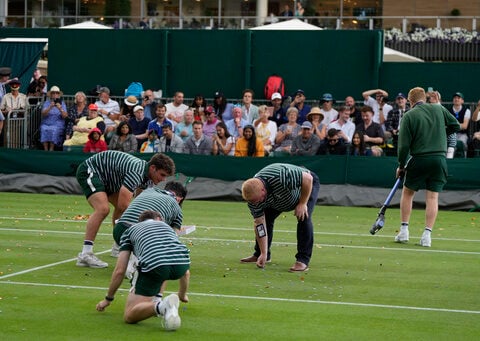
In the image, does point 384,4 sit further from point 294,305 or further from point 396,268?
point 294,305

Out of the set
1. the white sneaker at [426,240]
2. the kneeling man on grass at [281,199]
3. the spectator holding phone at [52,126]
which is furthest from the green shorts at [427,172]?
the spectator holding phone at [52,126]

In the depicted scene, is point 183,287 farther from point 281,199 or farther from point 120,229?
point 281,199

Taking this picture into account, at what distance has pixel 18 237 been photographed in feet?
48.8

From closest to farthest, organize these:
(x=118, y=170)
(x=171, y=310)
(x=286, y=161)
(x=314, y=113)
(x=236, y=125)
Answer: (x=171, y=310)
(x=118, y=170)
(x=286, y=161)
(x=314, y=113)
(x=236, y=125)

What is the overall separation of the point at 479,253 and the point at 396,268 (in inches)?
83.8

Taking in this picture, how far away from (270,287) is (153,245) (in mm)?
2574

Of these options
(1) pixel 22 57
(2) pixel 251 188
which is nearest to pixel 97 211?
(2) pixel 251 188

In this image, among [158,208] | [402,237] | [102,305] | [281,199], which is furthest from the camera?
[402,237]

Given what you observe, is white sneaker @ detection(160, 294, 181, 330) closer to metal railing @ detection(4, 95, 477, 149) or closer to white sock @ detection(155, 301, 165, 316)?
white sock @ detection(155, 301, 165, 316)

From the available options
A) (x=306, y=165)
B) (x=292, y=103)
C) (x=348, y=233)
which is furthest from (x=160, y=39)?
(x=348, y=233)

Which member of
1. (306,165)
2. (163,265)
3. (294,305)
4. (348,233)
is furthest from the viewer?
(306,165)

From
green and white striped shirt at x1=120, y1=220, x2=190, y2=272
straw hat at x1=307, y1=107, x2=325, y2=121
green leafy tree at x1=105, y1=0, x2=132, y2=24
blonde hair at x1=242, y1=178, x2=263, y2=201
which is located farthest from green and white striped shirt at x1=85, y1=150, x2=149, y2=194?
green leafy tree at x1=105, y1=0, x2=132, y2=24

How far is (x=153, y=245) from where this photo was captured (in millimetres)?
8688

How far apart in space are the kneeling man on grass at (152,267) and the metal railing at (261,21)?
2703 centimetres
